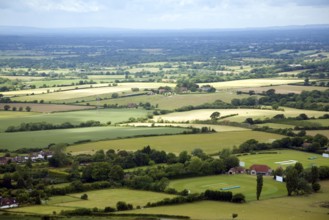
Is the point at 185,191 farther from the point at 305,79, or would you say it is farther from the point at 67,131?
the point at 305,79

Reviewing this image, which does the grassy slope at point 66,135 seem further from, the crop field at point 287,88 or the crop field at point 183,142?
the crop field at point 287,88

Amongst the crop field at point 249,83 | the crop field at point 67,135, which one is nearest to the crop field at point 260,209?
the crop field at point 67,135

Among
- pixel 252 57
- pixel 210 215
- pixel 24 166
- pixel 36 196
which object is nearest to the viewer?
pixel 210 215

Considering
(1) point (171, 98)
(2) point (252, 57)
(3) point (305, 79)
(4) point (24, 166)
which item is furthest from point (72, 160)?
(2) point (252, 57)

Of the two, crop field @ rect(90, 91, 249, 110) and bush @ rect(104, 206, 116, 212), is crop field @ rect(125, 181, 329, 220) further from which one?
crop field @ rect(90, 91, 249, 110)

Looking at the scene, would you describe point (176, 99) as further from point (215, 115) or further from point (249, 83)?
point (249, 83)
